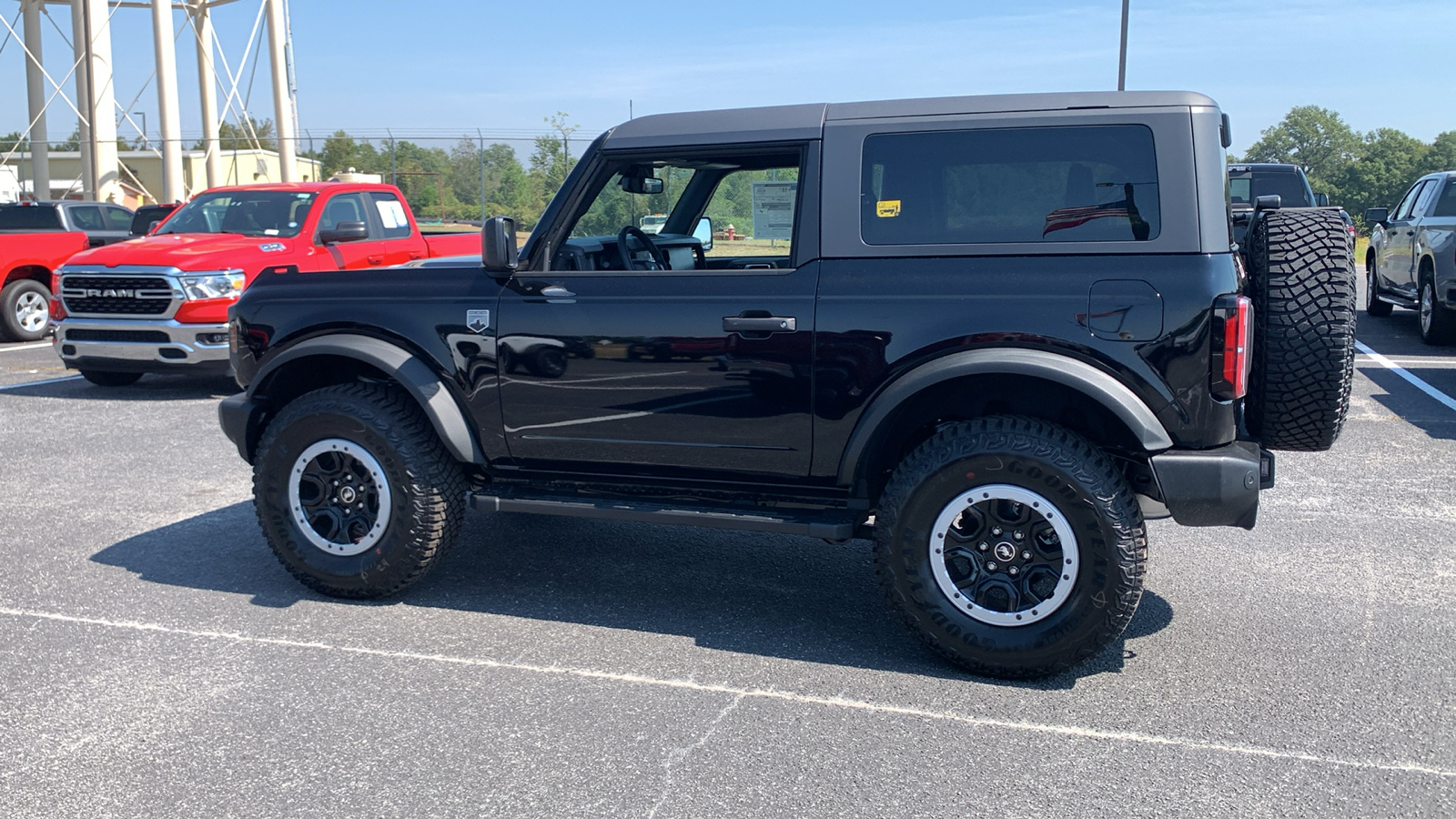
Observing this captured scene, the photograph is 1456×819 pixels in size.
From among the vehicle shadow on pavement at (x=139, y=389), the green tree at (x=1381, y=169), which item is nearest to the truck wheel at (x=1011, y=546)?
the vehicle shadow on pavement at (x=139, y=389)

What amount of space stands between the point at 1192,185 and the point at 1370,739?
1.78m

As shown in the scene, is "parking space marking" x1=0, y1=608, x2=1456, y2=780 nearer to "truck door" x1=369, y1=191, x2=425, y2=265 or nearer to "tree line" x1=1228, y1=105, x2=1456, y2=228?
"truck door" x1=369, y1=191, x2=425, y2=265

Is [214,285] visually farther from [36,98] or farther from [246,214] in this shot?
[36,98]

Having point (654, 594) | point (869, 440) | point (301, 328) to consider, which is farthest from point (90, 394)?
point (869, 440)

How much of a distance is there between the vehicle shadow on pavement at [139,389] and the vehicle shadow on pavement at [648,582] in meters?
4.92

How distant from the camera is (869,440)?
13.8ft

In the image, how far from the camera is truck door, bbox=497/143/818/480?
4277 mm

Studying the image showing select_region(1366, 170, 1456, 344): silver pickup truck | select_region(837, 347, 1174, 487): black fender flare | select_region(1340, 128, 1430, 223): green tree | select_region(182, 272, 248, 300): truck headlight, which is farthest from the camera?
select_region(1340, 128, 1430, 223): green tree

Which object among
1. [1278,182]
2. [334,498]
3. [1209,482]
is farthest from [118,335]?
[1278,182]

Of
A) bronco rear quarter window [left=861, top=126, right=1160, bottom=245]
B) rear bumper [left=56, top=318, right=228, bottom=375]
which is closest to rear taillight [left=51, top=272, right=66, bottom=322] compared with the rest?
rear bumper [left=56, top=318, right=228, bottom=375]

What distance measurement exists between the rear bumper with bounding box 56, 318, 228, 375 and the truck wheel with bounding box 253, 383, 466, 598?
18.6 feet

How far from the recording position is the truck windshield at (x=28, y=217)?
48.3 ft

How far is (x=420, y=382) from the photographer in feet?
15.4

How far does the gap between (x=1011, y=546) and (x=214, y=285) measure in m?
8.19
